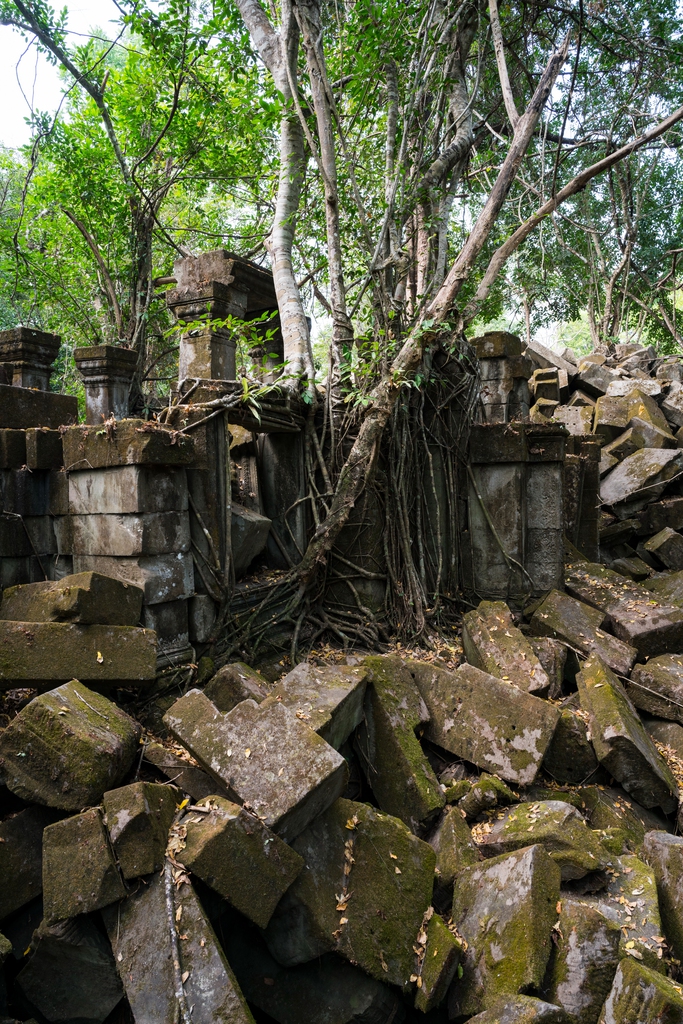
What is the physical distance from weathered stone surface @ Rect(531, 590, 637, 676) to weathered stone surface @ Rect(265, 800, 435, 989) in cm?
226

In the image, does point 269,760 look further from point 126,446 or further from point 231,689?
point 126,446

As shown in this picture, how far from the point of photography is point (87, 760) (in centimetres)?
274

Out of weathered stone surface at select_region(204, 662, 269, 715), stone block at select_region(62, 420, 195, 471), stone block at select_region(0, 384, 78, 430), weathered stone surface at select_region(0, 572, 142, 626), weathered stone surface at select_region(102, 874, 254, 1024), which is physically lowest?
weathered stone surface at select_region(102, 874, 254, 1024)

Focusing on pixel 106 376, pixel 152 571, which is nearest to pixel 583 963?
pixel 152 571

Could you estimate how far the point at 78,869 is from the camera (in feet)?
8.19

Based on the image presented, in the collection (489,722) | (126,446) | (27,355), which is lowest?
(489,722)

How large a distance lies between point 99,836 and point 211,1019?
2.47 feet

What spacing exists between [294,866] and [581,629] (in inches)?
121

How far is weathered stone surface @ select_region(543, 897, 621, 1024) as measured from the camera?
2473 mm

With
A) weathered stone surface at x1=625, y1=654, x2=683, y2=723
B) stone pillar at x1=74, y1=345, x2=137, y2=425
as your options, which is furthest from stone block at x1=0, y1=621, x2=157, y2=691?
stone pillar at x1=74, y1=345, x2=137, y2=425

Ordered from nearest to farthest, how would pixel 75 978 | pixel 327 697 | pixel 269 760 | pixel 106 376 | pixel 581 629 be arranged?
1. pixel 75 978
2. pixel 269 760
3. pixel 327 697
4. pixel 581 629
5. pixel 106 376

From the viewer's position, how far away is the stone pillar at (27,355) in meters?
8.09

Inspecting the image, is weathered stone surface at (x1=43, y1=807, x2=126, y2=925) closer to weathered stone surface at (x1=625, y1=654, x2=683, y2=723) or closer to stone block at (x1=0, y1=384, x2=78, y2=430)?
stone block at (x1=0, y1=384, x2=78, y2=430)

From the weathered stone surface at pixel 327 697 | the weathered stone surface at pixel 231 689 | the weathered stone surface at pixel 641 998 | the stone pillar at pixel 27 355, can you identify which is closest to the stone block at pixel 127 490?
the weathered stone surface at pixel 231 689
